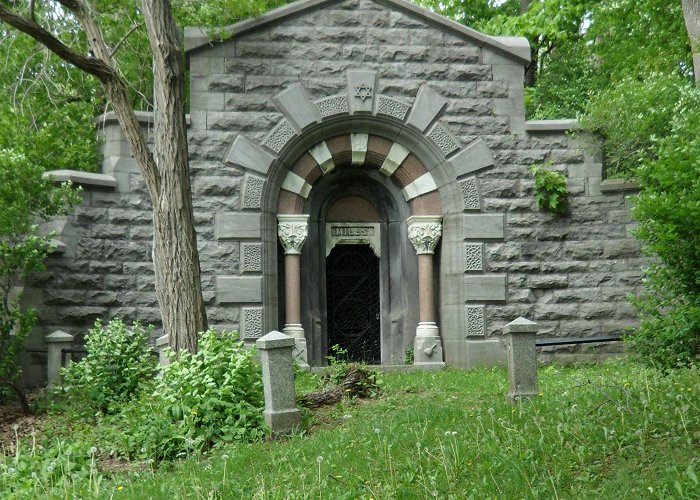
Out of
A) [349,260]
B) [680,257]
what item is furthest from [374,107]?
[680,257]

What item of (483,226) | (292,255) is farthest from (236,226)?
(483,226)

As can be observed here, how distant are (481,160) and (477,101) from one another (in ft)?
3.02

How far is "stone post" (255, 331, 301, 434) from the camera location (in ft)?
22.3

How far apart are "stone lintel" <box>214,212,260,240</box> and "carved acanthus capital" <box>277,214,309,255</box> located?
0.51 m

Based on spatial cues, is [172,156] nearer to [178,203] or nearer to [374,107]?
[178,203]

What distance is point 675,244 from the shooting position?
7426 millimetres

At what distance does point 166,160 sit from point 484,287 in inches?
210

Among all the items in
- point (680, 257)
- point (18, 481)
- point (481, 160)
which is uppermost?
point (481, 160)

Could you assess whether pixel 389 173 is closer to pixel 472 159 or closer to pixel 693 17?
pixel 472 159

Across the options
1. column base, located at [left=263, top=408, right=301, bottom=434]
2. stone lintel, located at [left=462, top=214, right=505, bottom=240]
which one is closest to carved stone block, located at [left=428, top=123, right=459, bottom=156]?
stone lintel, located at [left=462, top=214, right=505, bottom=240]

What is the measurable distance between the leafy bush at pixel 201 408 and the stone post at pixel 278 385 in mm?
189

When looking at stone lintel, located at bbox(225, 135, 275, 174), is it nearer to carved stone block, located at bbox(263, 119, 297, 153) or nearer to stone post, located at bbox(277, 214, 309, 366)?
carved stone block, located at bbox(263, 119, 297, 153)

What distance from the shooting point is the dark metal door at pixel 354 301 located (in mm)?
12914

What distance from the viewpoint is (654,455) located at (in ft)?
15.1
